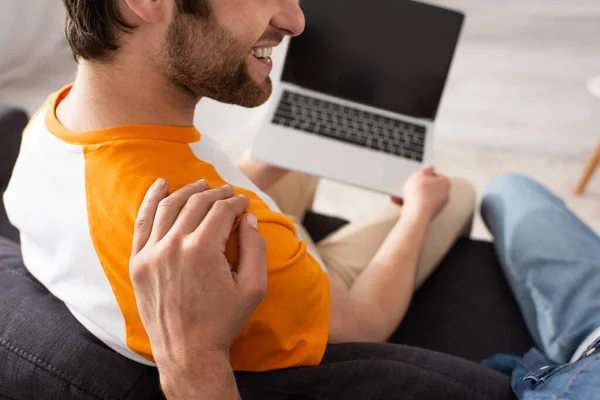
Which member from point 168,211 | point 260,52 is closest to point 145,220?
point 168,211

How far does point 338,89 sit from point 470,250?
0.50 metres

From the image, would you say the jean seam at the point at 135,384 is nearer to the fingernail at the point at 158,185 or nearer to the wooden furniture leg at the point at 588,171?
the fingernail at the point at 158,185

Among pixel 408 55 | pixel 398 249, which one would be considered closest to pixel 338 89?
pixel 408 55

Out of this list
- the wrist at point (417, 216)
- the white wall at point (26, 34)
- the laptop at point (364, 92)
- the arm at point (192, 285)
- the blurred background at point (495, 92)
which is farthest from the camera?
the blurred background at point (495, 92)

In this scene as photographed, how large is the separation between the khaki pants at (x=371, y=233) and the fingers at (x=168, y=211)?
0.45 meters

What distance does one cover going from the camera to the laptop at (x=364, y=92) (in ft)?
3.88

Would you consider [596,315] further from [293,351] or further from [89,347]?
[89,347]

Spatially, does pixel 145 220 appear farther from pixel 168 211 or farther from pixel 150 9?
pixel 150 9

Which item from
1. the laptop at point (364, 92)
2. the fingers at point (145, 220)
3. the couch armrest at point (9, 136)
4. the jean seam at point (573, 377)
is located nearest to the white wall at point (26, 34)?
the couch armrest at point (9, 136)

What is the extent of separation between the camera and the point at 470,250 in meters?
1.20

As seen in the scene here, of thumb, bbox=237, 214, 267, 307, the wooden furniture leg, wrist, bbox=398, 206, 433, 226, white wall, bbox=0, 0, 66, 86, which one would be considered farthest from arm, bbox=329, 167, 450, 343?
white wall, bbox=0, 0, 66, 86

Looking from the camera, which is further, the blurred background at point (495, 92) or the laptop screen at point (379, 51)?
the blurred background at point (495, 92)

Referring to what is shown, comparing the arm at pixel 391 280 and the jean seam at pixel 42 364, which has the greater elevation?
the arm at pixel 391 280

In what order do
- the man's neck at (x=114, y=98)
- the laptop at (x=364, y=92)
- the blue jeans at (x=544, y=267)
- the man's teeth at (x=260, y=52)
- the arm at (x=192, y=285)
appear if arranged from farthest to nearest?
the laptop at (x=364, y=92), the blue jeans at (x=544, y=267), the man's teeth at (x=260, y=52), the man's neck at (x=114, y=98), the arm at (x=192, y=285)
